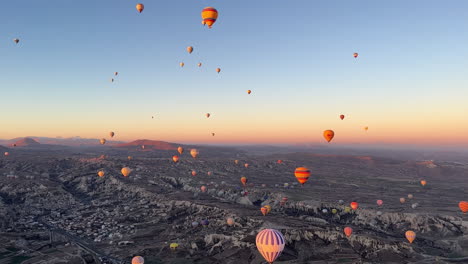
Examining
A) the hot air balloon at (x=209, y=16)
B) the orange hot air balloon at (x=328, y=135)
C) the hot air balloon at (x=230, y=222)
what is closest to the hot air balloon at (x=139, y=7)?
the hot air balloon at (x=209, y=16)

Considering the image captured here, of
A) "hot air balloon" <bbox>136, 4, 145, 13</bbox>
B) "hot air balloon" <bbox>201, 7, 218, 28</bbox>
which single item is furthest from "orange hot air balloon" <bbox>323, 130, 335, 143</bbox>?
"hot air balloon" <bbox>136, 4, 145, 13</bbox>

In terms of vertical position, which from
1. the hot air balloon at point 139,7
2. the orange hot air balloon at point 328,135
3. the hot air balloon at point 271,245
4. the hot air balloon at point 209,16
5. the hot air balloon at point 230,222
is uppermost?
the hot air balloon at point 139,7

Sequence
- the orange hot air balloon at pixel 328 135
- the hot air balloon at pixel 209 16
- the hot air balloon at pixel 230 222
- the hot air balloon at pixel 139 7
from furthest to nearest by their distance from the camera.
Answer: the orange hot air balloon at pixel 328 135
the hot air balloon at pixel 139 7
the hot air balloon at pixel 230 222
the hot air balloon at pixel 209 16

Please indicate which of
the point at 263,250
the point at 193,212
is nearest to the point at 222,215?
the point at 193,212

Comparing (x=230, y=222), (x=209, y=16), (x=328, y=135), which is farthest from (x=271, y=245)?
(x=328, y=135)

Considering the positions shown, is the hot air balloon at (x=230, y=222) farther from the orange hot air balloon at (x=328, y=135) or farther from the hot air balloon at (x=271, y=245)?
the orange hot air balloon at (x=328, y=135)

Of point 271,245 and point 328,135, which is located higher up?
point 328,135

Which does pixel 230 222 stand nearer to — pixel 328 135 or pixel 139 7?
pixel 328 135

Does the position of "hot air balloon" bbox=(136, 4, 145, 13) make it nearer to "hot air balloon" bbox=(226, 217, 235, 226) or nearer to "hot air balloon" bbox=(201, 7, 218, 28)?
"hot air balloon" bbox=(201, 7, 218, 28)

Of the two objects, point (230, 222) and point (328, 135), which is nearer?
point (230, 222)
